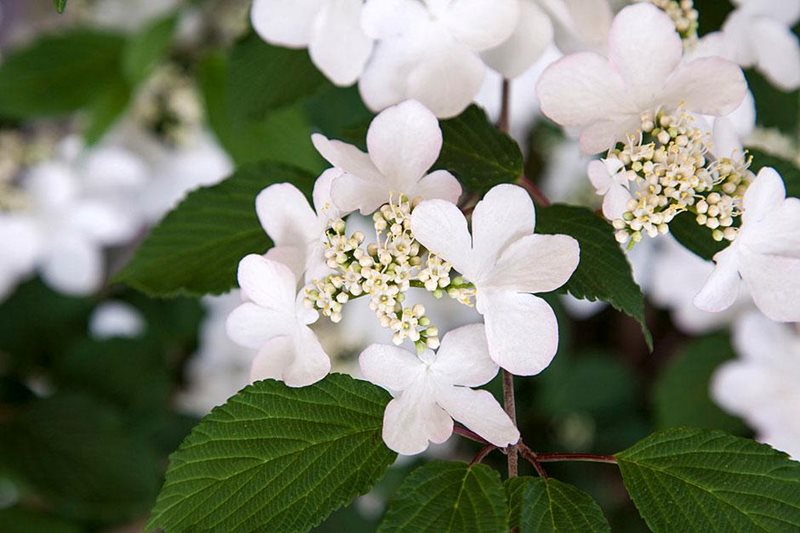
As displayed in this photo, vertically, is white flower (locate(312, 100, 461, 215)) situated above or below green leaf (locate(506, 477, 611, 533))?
above

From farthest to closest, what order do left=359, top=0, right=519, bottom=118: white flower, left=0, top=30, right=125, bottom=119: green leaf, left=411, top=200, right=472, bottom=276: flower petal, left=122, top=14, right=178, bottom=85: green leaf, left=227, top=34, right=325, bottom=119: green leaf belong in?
left=0, top=30, right=125, bottom=119: green leaf < left=122, top=14, right=178, bottom=85: green leaf < left=227, top=34, right=325, bottom=119: green leaf < left=359, top=0, right=519, bottom=118: white flower < left=411, top=200, right=472, bottom=276: flower petal

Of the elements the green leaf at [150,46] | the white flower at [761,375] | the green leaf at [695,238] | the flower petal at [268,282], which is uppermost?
the green leaf at [695,238]

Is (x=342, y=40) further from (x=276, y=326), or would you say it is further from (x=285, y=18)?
(x=276, y=326)

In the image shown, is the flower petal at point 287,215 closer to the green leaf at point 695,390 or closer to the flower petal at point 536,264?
the flower petal at point 536,264

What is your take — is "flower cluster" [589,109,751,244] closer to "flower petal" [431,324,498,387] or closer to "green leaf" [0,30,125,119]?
"flower petal" [431,324,498,387]

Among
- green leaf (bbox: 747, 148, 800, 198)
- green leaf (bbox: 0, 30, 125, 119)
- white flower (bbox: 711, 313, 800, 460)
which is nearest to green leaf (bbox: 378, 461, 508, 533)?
green leaf (bbox: 747, 148, 800, 198)

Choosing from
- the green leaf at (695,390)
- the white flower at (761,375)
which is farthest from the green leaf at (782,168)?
the green leaf at (695,390)
